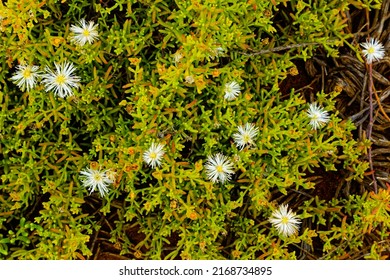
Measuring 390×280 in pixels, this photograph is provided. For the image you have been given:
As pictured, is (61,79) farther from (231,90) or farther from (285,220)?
(285,220)

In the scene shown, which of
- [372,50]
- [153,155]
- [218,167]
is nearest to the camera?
[153,155]

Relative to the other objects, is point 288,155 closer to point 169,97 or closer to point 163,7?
point 169,97

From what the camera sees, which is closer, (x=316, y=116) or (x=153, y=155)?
(x=153, y=155)

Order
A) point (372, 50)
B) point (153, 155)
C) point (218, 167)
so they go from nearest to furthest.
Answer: point (153, 155)
point (218, 167)
point (372, 50)

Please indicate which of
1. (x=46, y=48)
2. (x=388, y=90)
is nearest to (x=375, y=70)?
(x=388, y=90)

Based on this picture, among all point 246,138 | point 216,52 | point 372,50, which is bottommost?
point 246,138

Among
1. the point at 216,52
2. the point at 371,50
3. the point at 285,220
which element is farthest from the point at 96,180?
the point at 371,50
